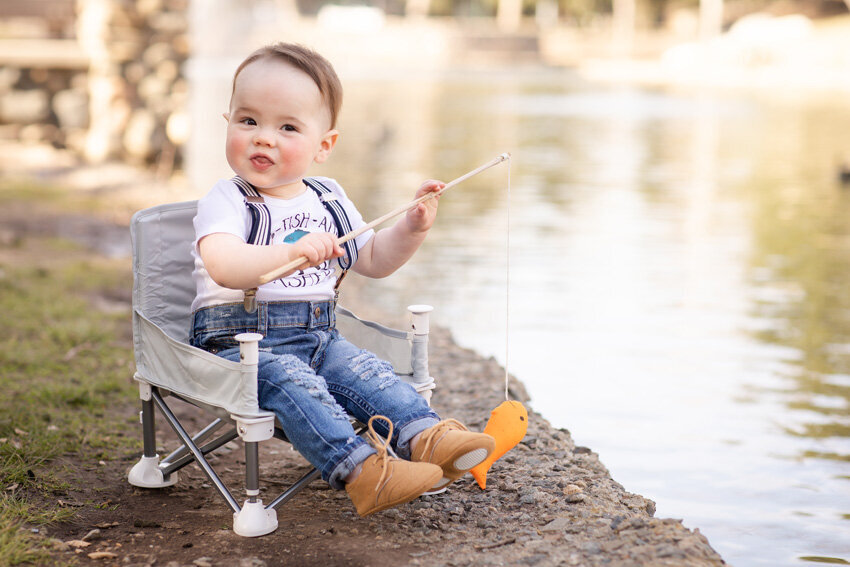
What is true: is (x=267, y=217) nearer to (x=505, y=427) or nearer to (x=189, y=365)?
(x=189, y=365)

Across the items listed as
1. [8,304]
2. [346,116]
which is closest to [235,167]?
[8,304]

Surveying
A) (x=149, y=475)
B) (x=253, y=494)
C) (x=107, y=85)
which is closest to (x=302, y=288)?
(x=253, y=494)

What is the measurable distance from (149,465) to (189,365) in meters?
0.53

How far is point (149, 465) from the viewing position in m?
3.23

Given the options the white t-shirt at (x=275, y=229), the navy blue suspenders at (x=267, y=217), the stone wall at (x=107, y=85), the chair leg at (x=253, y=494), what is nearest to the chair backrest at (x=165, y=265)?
the white t-shirt at (x=275, y=229)

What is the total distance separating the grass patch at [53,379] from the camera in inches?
119

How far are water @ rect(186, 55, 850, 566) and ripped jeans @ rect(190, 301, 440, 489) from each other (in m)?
0.59

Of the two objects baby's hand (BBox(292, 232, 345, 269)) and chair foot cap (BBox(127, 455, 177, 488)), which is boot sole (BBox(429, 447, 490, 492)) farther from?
chair foot cap (BBox(127, 455, 177, 488))

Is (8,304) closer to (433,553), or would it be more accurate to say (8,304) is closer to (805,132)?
(433,553)

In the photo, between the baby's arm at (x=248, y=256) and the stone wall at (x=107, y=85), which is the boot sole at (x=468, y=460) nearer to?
the baby's arm at (x=248, y=256)

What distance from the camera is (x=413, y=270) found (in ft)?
25.1

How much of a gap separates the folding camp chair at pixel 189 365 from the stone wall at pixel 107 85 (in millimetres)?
6692

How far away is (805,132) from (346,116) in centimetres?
887

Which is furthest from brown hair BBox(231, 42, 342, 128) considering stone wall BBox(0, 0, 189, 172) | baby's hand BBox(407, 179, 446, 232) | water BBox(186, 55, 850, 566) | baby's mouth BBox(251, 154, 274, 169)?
stone wall BBox(0, 0, 189, 172)
